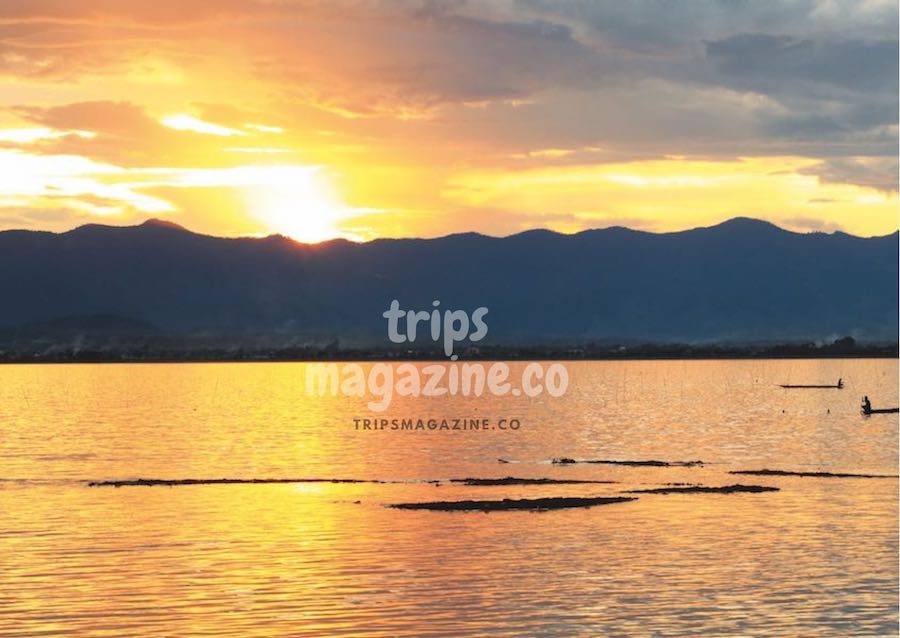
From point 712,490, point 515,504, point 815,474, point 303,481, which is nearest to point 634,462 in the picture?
point 815,474

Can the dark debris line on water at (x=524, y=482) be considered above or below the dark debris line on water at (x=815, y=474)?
above

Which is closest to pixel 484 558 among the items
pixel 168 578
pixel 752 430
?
pixel 168 578

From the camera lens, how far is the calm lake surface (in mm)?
35500

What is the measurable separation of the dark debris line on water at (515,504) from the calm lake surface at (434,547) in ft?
3.59

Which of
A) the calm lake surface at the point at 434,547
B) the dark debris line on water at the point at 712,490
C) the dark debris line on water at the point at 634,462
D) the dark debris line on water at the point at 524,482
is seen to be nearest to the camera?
the calm lake surface at the point at 434,547

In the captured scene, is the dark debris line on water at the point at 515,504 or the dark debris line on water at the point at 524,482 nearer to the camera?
the dark debris line on water at the point at 515,504

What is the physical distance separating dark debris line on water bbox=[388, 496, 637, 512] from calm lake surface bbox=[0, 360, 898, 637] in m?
1.10

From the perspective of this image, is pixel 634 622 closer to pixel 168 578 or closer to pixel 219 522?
pixel 168 578

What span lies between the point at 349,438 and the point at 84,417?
147ft

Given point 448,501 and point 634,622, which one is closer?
point 634,622

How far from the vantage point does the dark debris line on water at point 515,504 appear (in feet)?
188

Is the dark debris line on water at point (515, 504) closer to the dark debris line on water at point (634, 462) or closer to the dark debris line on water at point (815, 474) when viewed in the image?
the dark debris line on water at point (815, 474)

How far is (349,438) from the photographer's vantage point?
107 metres

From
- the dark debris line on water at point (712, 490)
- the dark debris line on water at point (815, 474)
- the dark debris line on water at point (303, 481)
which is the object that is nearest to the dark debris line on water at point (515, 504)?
the dark debris line on water at point (712, 490)
